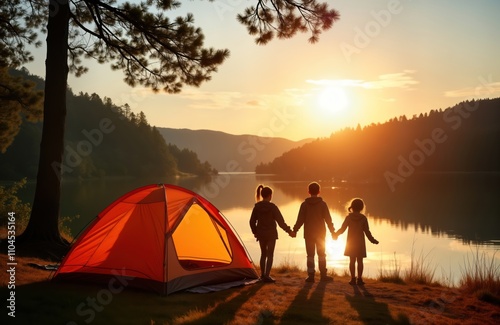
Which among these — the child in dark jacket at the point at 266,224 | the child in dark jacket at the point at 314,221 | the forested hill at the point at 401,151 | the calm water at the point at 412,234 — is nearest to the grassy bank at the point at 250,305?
the child in dark jacket at the point at 266,224

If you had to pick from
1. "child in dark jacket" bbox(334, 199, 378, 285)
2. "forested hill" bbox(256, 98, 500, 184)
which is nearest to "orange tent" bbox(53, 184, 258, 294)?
"child in dark jacket" bbox(334, 199, 378, 285)

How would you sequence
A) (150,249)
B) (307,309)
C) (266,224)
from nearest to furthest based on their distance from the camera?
(307,309), (150,249), (266,224)

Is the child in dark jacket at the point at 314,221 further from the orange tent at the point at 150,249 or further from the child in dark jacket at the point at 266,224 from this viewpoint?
the orange tent at the point at 150,249

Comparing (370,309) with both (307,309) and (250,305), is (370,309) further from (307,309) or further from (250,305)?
(250,305)

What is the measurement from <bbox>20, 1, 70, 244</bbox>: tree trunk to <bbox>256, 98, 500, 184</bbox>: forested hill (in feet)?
354

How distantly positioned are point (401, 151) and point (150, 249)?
140m

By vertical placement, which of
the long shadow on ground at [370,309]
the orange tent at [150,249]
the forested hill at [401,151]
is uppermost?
the forested hill at [401,151]

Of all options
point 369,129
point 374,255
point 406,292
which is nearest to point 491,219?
point 374,255

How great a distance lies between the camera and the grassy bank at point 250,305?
6812 mm

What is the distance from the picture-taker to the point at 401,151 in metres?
141

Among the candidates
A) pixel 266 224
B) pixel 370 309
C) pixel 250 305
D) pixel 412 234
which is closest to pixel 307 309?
pixel 250 305

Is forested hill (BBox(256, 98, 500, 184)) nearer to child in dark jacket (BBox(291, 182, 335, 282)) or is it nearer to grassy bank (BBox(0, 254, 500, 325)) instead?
child in dark jacket (BBox(291, 182, 335, 282))

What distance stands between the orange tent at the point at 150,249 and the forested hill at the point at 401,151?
109 meters

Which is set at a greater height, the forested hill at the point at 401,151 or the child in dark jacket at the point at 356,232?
the forested hill at the point at 401,151
